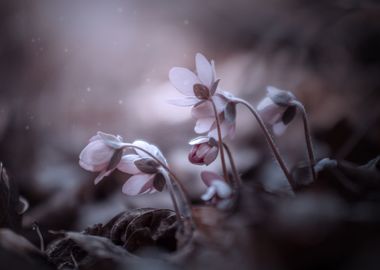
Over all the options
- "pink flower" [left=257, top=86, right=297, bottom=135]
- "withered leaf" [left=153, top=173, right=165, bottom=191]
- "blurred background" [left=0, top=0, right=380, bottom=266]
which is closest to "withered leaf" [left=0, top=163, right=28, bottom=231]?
"withered leaf" [left=153, top=173, right=165, bottom=191]

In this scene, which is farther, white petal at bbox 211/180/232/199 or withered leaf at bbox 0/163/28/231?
withered leaf at bbox 0/163/28/231

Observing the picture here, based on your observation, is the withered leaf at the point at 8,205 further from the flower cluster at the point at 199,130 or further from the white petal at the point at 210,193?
the white petal at the point at 210,193

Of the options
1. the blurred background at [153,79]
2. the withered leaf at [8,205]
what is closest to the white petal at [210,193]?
the withered leaf at [8,205]

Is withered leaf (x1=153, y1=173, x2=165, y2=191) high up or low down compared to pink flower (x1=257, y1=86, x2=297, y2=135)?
down

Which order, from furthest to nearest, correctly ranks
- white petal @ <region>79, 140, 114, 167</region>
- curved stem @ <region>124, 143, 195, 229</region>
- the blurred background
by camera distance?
the blurred background, white petal @ <region>79, 140, 114, 167</region>, curved stem @ <region>124, 143, 195, 229</region>

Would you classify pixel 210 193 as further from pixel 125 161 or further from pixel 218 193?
pixel 125 161

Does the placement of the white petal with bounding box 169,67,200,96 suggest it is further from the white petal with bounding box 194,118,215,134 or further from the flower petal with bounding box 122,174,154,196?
the flower petal with bounding box 122,174,154,196
